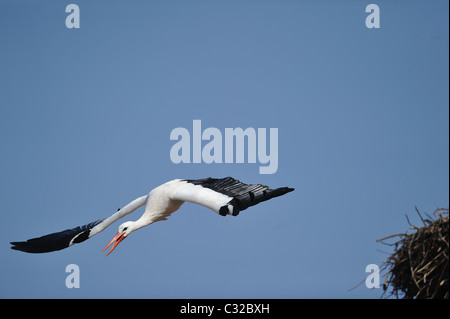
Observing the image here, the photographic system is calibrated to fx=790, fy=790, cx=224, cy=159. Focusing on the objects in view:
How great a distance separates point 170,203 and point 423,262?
427 centimetres

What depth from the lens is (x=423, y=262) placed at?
6742 mm

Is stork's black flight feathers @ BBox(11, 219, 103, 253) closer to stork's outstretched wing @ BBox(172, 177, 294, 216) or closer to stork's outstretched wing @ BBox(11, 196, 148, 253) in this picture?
stork's outstretched wing @ BBox(11, 196, 148, 253)

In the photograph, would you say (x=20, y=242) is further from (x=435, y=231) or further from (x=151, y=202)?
(x=435, y=231)

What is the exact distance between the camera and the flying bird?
9.05m

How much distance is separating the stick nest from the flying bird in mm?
2208

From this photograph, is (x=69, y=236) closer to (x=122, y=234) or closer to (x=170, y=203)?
(x=122, y=234)

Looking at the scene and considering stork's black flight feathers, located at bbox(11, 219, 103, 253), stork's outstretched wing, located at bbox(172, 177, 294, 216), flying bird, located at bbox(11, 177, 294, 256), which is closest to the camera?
stork's outstretched wing, located at bbox(172, 177, 294, 216)

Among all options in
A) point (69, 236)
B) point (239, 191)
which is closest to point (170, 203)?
point (239, 191)

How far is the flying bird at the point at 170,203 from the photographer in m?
9.05

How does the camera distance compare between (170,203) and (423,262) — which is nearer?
(423,262)

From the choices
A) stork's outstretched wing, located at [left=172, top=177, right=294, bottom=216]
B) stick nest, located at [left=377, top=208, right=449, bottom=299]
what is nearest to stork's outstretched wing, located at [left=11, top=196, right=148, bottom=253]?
stork's outstretched wing, located at [left=172, top=177, right=294, bottom=216]

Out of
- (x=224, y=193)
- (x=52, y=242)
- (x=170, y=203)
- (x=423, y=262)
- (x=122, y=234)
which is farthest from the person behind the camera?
(x=52, y=242)

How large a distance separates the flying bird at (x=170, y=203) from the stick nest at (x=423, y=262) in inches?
86.9

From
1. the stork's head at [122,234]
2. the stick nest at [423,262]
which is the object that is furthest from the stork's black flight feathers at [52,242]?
the stick nest at [423,262]
